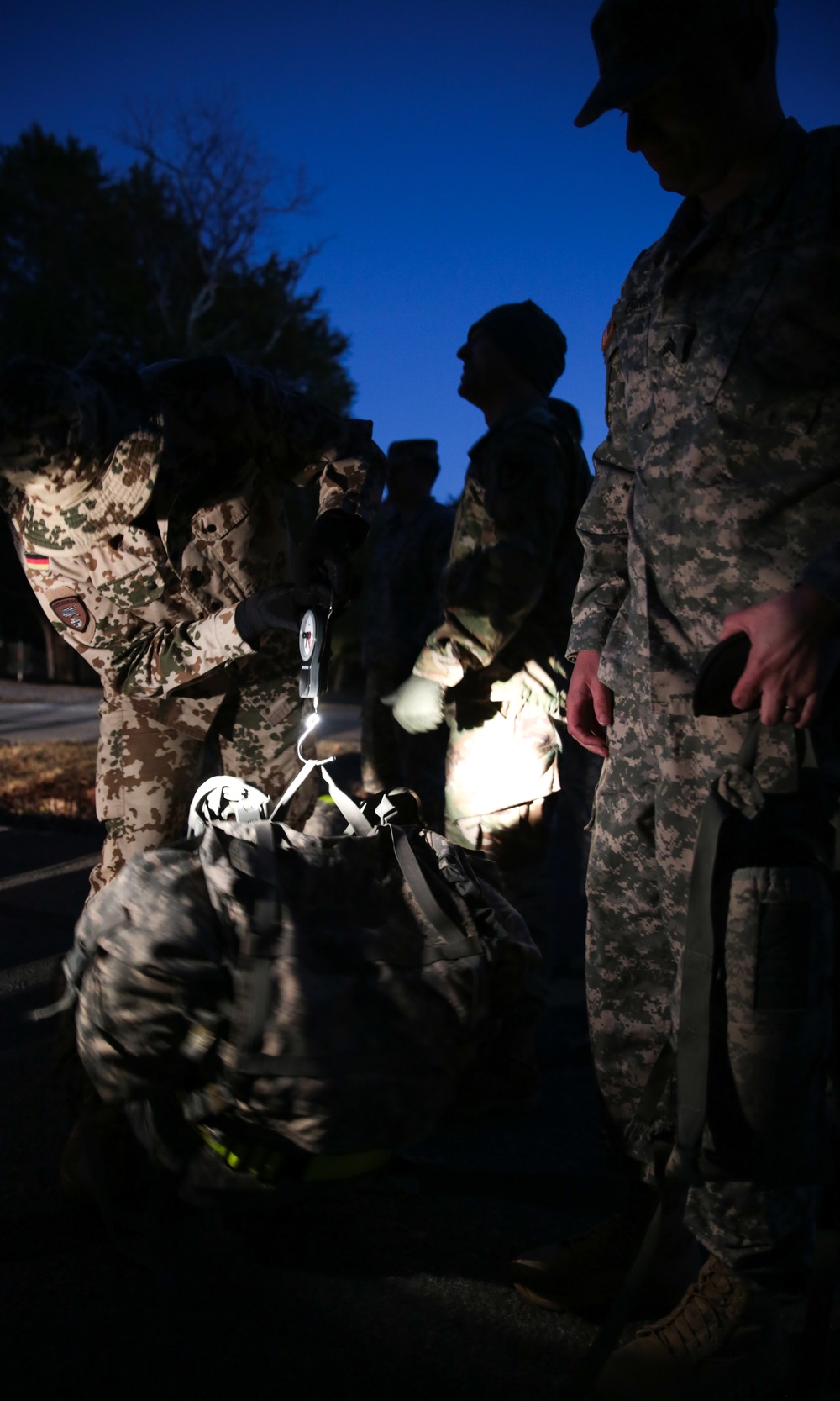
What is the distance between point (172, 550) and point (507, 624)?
3.17ft

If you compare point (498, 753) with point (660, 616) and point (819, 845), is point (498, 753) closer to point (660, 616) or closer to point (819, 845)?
point (660, 616)

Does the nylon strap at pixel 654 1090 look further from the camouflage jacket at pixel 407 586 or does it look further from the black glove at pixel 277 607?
the camouflage jacket at pixel 407 586

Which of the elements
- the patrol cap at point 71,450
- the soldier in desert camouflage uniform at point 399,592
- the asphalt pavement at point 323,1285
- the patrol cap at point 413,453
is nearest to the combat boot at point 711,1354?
the asphalt pavement at point 323,1285

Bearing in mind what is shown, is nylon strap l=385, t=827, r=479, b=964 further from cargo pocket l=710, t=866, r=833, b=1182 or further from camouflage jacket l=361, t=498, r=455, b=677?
camouflage jacket l=361, t=498, r=455, b=677

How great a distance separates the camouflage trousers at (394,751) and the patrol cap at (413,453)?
1255 millimetres

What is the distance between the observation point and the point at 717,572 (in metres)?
1.53

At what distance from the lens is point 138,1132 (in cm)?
155

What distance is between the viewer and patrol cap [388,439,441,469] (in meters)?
5.69

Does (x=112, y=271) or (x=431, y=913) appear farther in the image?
(x=112, y=271)

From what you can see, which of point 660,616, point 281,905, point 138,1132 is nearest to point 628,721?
point 660,616

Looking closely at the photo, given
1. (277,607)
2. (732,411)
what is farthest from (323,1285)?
(732,411)

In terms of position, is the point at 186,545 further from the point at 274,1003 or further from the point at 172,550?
the point at 274,1003

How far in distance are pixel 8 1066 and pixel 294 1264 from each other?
4.25ft

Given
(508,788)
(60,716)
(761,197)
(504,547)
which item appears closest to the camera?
(761,197)
